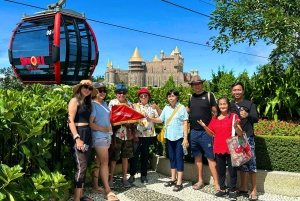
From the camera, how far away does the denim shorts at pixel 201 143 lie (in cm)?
486

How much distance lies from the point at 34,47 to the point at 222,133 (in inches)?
240

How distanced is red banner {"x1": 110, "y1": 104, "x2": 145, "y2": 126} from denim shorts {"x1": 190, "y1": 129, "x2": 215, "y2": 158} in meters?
1.01

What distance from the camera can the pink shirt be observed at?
4430mm

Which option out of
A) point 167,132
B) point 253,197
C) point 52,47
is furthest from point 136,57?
point 253,197

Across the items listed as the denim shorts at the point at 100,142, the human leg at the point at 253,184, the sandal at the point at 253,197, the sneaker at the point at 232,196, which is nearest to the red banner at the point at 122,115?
the denim shorts at the point at 100,142

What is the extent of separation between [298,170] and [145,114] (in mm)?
2565

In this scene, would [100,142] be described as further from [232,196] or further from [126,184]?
[232,196]

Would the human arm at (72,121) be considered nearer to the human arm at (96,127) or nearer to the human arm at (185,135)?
the human arm at (96,127)

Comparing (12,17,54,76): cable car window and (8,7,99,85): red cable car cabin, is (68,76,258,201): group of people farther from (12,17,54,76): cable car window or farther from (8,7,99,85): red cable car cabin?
(12,17,54,76): cable car window

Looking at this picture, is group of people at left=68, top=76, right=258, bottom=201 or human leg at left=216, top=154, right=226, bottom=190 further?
human leg at left=216, top=154, right=226, bottom=190

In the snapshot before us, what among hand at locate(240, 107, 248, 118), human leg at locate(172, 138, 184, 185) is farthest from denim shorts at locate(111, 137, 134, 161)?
hand at locate(240, 107, 248, 118)

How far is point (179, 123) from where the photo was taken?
4949 mm

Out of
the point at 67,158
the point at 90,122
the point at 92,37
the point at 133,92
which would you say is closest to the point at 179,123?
the point at 90,122

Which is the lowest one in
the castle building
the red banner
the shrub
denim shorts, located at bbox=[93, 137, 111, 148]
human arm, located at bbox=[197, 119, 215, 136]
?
the shrub
